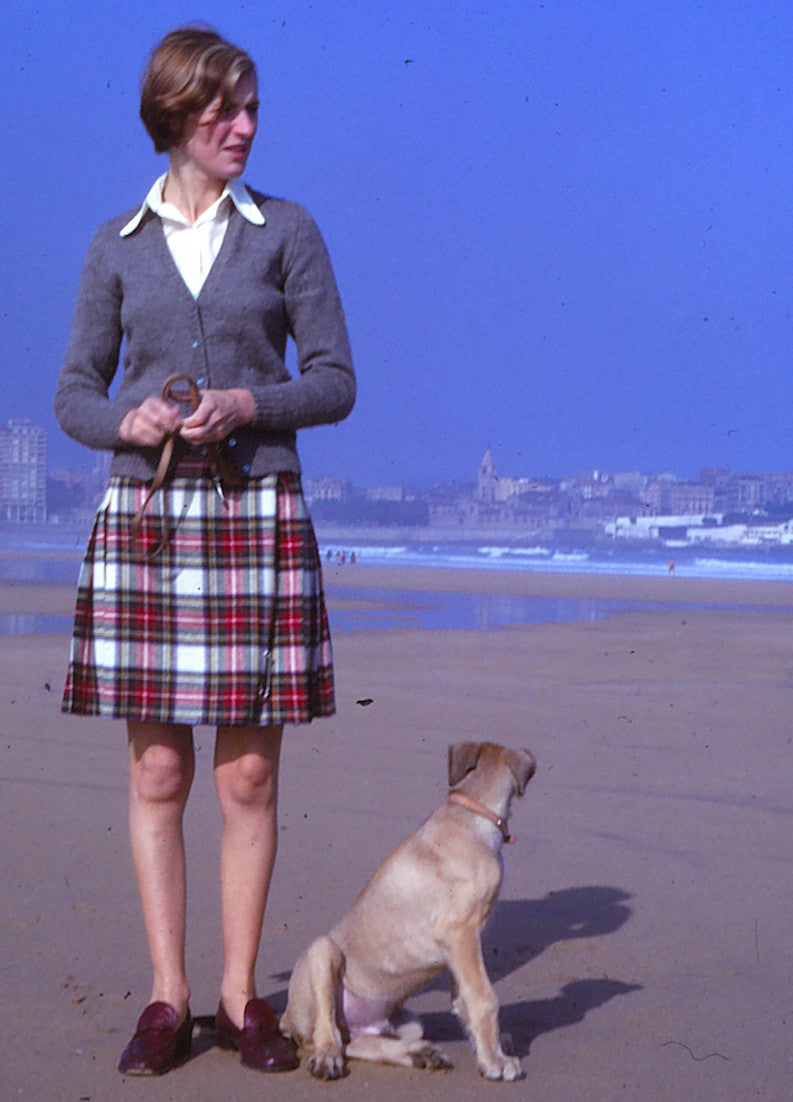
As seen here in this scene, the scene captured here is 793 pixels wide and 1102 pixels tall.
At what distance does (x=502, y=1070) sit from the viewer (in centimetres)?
288

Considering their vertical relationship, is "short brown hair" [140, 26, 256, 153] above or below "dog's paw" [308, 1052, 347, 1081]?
above

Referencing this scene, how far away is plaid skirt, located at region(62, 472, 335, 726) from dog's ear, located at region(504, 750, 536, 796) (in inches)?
20.0

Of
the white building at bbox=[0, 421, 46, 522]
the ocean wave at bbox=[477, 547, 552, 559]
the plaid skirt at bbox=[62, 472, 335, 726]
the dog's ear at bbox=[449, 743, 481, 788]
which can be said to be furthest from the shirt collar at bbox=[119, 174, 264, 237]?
the white building at bbox=[0, 421, 46, 522]

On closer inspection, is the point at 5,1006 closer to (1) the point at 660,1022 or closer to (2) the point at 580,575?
(1) the point at 660,1022

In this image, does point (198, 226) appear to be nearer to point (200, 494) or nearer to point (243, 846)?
point (200, 494)

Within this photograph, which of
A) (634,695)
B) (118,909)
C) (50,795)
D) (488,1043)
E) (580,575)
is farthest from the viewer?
(580,575)

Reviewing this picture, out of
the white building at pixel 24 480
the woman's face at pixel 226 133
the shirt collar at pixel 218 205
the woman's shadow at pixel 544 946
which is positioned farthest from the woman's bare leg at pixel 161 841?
the white building at pixel 24 480

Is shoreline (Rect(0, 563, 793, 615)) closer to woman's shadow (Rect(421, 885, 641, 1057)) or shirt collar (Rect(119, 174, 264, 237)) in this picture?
woman's shadow (Rect(421, 885, 641, 1057))

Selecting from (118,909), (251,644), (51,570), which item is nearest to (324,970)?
(251,644)

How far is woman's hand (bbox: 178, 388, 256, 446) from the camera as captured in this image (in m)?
2.71

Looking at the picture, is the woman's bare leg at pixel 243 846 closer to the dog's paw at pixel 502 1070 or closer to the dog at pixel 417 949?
the dog at pixel 417 949

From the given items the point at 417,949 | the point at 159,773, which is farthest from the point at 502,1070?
the point at 159,773

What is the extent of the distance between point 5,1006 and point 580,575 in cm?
3100

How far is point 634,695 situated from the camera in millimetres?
9078
